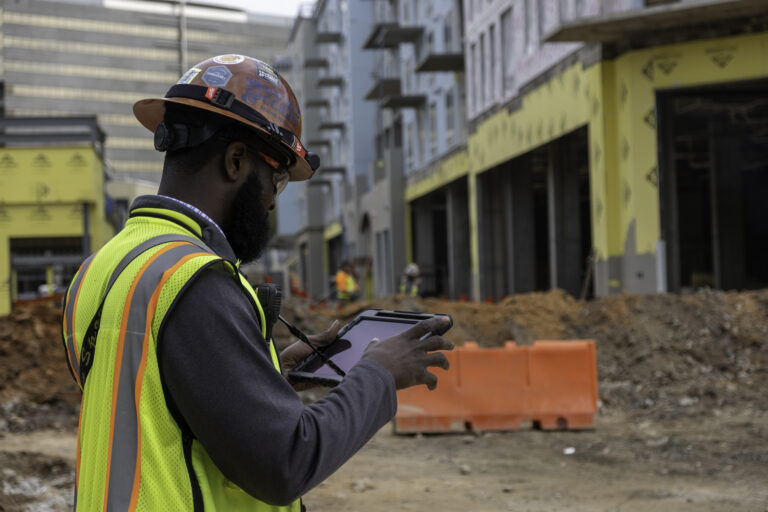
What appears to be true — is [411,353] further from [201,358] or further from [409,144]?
[409,144]

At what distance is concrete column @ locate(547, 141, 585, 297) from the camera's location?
26953mm

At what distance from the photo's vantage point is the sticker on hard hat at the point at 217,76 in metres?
1.97

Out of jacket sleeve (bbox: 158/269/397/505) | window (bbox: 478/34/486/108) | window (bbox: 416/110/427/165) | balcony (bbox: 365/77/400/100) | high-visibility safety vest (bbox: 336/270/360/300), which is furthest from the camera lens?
balcony (bbox: 365/77/400/100)

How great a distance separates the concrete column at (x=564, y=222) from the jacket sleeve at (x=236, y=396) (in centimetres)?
2547

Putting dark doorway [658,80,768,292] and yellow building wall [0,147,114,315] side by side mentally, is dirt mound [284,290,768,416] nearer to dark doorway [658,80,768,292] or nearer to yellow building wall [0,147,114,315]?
dark doorway [658,80,768,292]

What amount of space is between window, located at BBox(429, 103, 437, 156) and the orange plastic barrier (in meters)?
28.1

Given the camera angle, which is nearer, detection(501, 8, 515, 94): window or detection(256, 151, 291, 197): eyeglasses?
detection(256, 151, 291, 197): eyeglasses

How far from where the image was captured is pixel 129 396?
174 centimetres

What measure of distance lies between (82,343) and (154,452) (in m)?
0.31

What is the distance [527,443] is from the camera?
32.4ft

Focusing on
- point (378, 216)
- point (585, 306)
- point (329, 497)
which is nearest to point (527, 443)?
point (329, 497)

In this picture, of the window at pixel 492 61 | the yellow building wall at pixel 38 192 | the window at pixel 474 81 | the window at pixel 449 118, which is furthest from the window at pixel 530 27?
the yellow building wall at pixel 38 192

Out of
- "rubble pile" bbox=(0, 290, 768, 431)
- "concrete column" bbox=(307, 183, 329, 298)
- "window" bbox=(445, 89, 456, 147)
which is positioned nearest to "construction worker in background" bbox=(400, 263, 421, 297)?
"rubble pile" bbox=(0, 290, 768, 431)

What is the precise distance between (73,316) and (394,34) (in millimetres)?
38455
